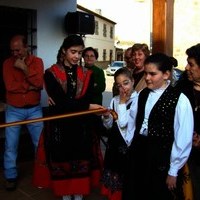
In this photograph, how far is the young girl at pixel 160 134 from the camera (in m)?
2.34

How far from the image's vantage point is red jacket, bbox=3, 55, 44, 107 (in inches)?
144

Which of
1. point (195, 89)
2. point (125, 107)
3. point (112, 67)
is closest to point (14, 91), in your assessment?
point (125, 107)

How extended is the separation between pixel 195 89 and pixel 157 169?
0.72m

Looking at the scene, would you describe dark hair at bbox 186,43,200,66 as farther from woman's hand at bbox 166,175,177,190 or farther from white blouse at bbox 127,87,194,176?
woman's hand at bbox 166,175,177,190

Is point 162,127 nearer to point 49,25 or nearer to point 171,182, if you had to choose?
point 171,182

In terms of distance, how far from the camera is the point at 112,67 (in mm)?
28281

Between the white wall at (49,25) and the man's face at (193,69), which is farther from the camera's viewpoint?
the white wall at (49,25)

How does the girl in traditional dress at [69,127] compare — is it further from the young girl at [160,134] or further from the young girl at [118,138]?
the young girl at [160,134]

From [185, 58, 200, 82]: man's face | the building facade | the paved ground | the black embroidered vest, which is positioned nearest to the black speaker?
the paved ground

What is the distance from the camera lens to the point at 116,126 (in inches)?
115

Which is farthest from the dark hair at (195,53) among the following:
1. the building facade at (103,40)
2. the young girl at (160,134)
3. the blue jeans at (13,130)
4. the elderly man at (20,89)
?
the building facade at (103,40)

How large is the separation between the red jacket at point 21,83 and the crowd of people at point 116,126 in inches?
0.4

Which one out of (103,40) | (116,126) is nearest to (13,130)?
(116,126)

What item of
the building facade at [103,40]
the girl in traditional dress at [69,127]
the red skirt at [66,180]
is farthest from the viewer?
the building facade at [103,40]
